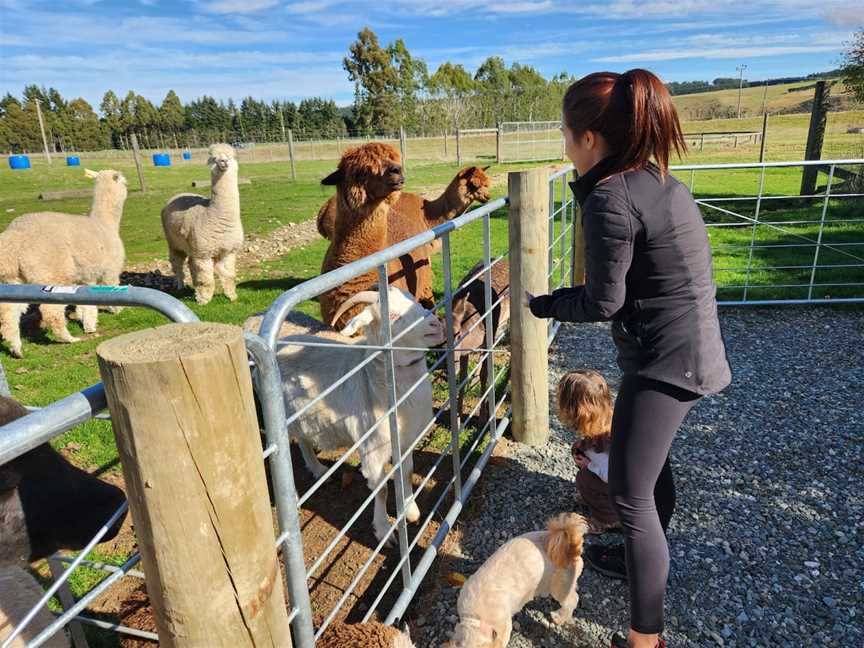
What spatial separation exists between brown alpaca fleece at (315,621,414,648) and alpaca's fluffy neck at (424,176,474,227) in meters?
4.87

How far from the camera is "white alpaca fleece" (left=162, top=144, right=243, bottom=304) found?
8148 mm

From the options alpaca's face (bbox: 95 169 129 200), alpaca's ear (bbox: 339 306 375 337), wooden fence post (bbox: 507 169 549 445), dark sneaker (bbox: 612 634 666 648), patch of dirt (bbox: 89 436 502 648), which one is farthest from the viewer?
alpaca's face (bbox: 95 169 129 200)

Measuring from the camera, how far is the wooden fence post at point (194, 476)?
3.39ft

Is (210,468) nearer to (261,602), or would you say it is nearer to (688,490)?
(261,602)

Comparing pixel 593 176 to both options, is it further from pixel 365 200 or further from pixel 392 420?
pixel 365 200

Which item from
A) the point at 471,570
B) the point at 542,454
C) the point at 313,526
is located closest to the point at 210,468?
the point at 471,570

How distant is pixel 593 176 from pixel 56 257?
6751mm

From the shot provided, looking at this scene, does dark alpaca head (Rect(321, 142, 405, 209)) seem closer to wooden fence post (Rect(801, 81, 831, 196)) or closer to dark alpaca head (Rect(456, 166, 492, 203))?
dark alpaca head (Rect(456, 166, 492, 203))

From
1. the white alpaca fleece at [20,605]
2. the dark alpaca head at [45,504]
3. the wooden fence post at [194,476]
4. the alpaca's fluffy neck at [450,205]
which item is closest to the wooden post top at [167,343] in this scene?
the wooden fence post at [194,476]

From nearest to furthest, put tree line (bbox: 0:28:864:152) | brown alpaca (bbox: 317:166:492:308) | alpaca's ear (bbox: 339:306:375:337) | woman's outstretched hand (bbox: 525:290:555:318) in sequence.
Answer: woman's outstretched hand (bbox: 525:290:555:318) → alpaca's ear (bbox: 339:306:375:337) → brown alpaca (bbox: 317:166:492:308) → tree line (bbox: 0:28:864:152)

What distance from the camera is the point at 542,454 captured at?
4.11 m

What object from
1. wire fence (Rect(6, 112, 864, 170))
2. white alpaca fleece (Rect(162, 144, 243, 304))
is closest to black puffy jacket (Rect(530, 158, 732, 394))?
white alpaca fleece (Rect(162, 144, 243, 304))

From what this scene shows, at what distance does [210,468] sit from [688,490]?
3282mm

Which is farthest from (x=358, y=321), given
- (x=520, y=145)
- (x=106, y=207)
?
(x=520, y=145)
